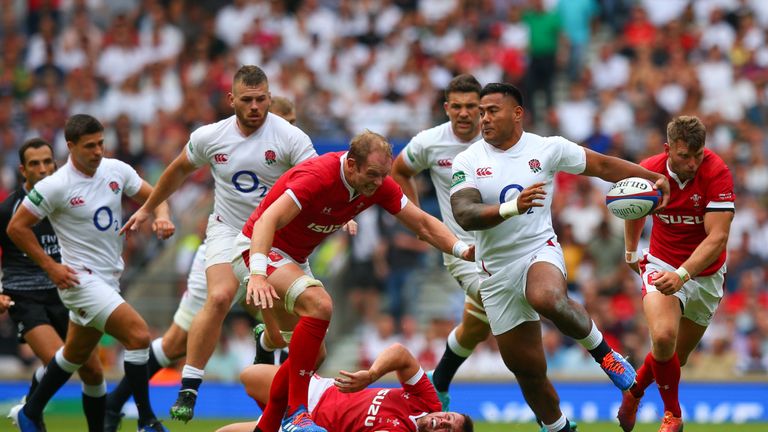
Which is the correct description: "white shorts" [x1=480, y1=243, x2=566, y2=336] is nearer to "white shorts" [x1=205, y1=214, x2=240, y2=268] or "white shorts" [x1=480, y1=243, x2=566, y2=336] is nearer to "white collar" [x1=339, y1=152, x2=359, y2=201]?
"white collar" [x1=339, y1=152, x2=359, y2=201]

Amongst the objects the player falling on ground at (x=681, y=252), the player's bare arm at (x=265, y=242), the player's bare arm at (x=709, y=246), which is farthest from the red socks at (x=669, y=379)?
the player's bare arm at (x=265, y=242)

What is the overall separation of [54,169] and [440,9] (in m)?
11.3

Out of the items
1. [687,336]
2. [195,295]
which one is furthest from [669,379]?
[195,295]

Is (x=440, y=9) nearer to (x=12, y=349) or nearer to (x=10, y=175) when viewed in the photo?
(x=10, y=175)

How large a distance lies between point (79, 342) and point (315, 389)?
252cm

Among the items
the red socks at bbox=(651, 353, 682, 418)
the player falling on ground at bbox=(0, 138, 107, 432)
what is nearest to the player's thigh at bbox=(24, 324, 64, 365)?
the player falling on ground at bbox=(0, 138, 107, 432)

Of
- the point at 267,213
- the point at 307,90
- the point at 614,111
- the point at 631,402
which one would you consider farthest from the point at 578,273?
the point at 267,213

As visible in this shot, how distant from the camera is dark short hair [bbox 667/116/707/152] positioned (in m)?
9.88

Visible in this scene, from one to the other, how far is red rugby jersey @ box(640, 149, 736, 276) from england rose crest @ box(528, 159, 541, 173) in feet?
3.85

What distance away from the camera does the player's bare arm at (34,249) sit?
1059 cm

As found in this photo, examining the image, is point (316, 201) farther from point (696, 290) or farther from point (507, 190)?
point (696, 290)

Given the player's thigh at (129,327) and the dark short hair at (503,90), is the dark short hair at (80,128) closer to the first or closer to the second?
the player's thigh at (129,327)

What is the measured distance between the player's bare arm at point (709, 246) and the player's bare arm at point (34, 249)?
16.4 ft

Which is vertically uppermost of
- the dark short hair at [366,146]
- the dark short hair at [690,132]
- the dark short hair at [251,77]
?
the dark short hair at [251,77]
